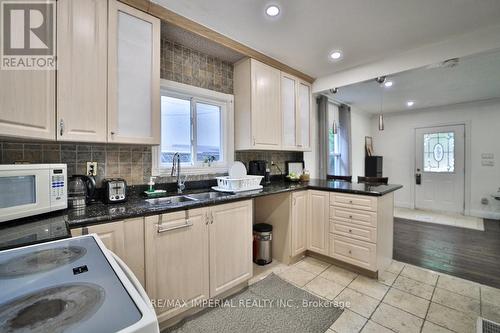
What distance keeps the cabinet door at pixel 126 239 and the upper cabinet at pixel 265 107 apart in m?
1.55

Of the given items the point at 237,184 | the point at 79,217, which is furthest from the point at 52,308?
the point at 237,184

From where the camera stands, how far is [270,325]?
1639 mm

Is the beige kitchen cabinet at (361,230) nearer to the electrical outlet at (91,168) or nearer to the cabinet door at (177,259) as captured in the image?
the cabinet door at (177,259)

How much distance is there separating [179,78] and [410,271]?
330 cm

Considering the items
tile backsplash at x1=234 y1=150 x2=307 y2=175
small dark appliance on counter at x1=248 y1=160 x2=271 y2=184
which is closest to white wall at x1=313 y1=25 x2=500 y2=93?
tile backsplash at x1=234 y1=150 x2=307 y2=175

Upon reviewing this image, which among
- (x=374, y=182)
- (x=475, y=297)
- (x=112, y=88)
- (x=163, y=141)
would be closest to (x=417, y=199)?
(x=374, y=182)

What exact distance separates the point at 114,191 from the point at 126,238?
46 cm

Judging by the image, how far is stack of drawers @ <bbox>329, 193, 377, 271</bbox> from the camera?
2227 millimetres

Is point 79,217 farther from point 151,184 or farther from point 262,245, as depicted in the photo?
point 262,245

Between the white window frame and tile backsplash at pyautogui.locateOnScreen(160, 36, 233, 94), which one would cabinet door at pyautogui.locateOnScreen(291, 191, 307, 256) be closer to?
the white window frame

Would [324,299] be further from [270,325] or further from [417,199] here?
[417,199]

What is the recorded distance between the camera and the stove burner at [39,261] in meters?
0.73

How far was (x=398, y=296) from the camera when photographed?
1979 millimetres

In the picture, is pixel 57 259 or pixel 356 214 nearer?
pixel 57 259
